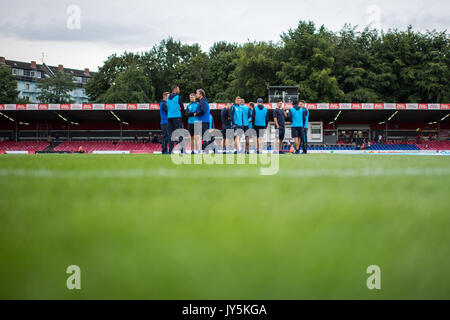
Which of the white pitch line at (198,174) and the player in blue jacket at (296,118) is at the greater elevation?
the player in blue jacket at (296,118)

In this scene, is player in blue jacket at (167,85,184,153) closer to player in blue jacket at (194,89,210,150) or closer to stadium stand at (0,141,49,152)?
player in blue jacket at (194,89,210,150)

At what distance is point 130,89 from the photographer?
5469 centimetres

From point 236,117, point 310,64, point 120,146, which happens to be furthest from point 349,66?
point 236,117

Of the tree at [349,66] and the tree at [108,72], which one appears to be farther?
the tree at [108,72]

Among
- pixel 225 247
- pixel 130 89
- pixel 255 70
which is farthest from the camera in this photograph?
pixel 130 89

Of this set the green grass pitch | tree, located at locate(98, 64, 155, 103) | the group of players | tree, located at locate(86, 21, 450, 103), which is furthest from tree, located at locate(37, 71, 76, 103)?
the green grass pitch

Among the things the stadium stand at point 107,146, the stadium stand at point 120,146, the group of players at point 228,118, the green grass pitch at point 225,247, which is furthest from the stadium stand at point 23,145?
the green grass pitch at point 225,247

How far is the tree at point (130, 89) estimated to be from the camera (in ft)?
176

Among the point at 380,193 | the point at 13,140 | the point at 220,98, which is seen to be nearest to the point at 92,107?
the point at 13,140

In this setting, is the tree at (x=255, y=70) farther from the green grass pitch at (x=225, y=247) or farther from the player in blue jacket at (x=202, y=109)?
the green grass pitch at (x=225, y=247)

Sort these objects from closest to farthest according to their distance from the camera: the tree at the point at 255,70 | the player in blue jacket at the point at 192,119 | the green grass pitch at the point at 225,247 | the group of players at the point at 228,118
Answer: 1. the green grass pitch at the point at 225,247
2. the group of players at the point at 228,118
3. the player in blue jacket at the point at 192,119
4. the tree at the point at 255,70

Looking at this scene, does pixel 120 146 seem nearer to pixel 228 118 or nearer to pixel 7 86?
pixel 228 118
